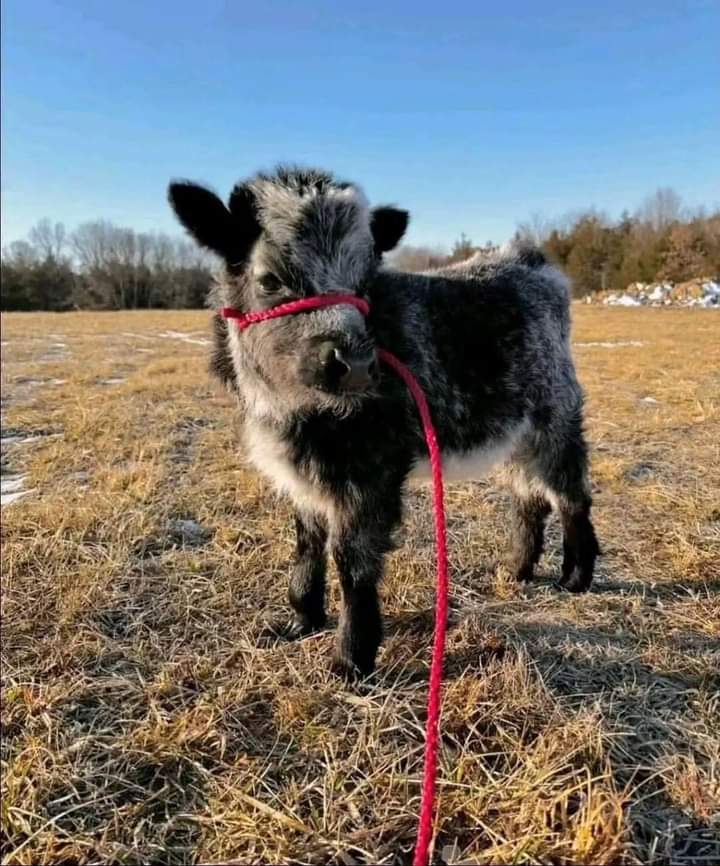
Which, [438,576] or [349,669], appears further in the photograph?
[349,669]

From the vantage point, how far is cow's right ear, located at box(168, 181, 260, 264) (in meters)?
3.27

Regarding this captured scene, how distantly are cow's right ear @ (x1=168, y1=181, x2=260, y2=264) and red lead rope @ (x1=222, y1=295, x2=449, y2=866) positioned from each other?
335mm

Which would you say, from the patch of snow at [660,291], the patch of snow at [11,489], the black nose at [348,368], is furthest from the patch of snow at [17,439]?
the patch of snow at [660,291]

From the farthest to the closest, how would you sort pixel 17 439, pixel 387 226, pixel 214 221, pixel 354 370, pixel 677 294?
pixel 17 439 → pixel 387 226 → pixel 677 294 → pixel 214 221 → pixel 354 370

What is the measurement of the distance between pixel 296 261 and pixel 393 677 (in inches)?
92.9

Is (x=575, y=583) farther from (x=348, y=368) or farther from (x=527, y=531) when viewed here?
(x=348, y=368)

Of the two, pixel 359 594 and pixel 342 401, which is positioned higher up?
pixel 342 401

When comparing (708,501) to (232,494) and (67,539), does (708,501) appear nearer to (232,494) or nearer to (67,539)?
(232,494)

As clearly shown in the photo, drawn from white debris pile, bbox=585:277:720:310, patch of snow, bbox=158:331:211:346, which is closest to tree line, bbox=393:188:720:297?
white debris pile, bbox=585:277:720:310

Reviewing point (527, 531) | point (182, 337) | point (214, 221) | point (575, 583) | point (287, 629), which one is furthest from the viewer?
point (182, 337)

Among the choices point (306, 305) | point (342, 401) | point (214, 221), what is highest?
point (214, 221)

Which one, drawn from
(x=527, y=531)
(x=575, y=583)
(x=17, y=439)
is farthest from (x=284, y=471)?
(x=17, y=439)

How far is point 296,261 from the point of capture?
315cm

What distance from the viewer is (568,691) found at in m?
3.31
